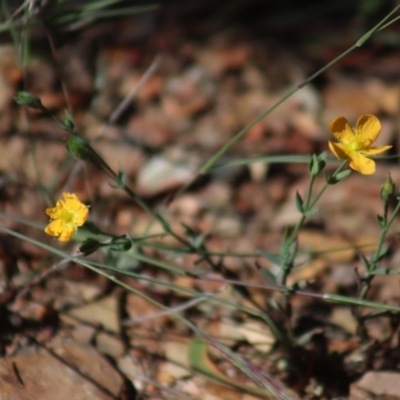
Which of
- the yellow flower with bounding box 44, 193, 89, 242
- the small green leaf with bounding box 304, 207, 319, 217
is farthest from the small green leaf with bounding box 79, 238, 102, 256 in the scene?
the small green leaf with bounding box 304, 207, 319, 217

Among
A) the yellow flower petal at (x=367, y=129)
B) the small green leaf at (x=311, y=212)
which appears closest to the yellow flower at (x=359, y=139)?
the yellow flower petal at (x=367, y=129)

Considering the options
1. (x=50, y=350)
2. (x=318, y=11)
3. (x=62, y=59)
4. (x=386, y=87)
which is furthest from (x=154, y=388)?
(x=318, y=11)

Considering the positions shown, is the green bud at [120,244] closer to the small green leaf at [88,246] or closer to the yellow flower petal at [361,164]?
the small green leaf at [88,246]

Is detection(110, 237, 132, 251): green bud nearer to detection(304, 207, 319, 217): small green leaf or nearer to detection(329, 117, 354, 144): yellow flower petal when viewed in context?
detection(304, 207, 319, 217): small green leaf

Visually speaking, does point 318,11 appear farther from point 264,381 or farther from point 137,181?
point 264,381

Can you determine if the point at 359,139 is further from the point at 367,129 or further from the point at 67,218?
the point at 67,218

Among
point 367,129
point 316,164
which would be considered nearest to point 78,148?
point 316,164
